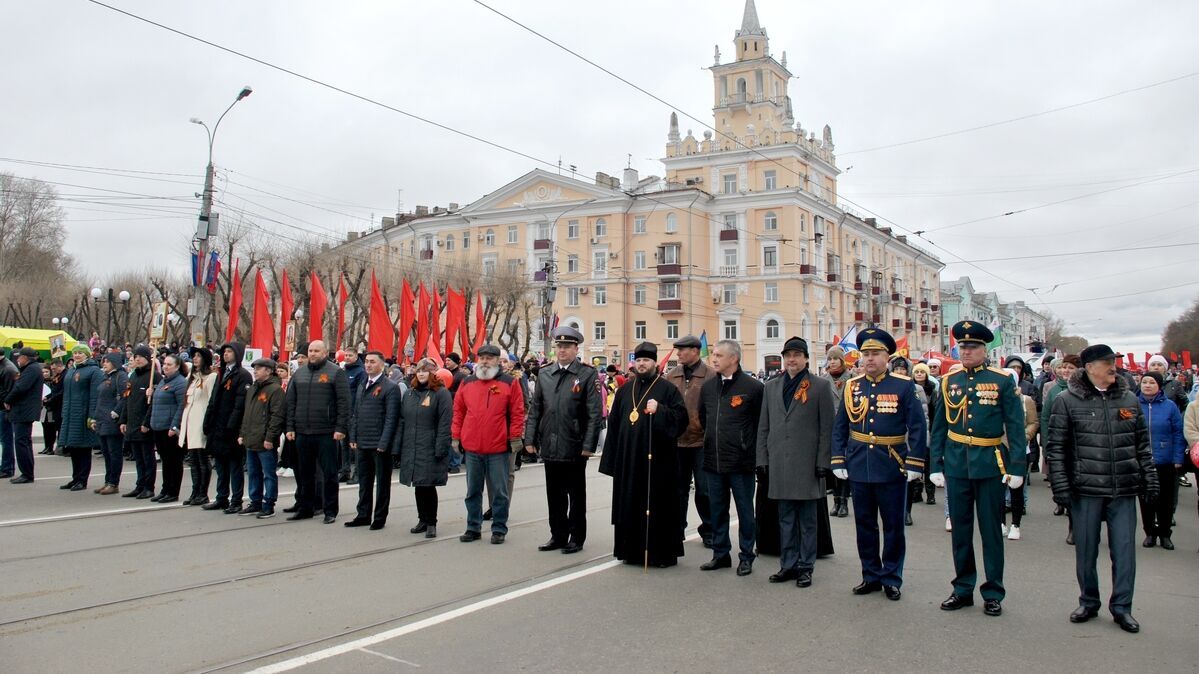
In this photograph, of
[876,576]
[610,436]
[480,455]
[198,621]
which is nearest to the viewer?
[198,621]

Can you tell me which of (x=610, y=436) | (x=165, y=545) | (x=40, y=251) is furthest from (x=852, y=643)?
(x=40, y=251)

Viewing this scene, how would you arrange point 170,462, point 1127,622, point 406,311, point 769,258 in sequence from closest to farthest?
point 1127,622 → point 170,462 → point 406,311 → point 769,258

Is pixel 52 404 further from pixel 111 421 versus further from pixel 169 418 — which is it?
pixel 169 418

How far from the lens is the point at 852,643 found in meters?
5.74

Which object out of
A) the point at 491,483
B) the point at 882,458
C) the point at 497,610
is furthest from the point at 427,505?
the point at 882,458

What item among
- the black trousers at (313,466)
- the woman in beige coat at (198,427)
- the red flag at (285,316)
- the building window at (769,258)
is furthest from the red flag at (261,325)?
the building window at (769,258)

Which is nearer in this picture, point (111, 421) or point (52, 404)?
point (111, 421)

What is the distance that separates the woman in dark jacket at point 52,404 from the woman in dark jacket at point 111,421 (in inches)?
196

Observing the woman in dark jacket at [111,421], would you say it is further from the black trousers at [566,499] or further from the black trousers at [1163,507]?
the black trousers at [1163,507]

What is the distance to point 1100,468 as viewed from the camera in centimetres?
640

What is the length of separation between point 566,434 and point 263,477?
4.49 m

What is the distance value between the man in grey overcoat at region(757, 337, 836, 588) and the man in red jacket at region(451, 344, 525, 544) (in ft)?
9.30

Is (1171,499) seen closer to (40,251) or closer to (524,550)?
(524,550)

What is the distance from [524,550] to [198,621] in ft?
11.0
